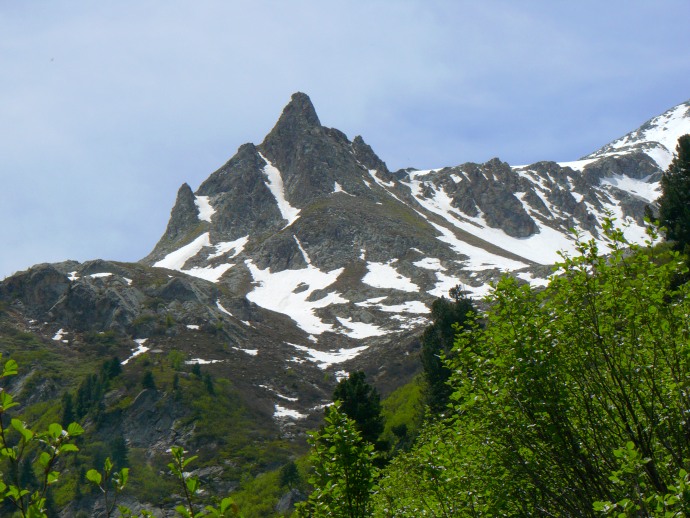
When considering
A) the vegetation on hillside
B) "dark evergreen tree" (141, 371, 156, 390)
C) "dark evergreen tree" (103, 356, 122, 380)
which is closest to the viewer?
the vegetation on hillside

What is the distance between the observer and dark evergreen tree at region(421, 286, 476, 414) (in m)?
52.6

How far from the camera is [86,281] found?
133m

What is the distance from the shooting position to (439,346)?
5894cm

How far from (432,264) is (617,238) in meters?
169

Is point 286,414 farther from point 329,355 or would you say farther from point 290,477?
point 329,355

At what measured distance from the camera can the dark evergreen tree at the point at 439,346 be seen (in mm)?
52594

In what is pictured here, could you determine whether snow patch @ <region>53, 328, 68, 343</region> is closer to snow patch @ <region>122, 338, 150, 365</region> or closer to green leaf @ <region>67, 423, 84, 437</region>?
snow patch @ <region>122, 338, 150, 365</region>

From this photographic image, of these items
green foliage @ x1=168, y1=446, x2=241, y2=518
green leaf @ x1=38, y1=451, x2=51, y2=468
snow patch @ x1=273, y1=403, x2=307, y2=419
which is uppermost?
green leaf @ x1=38, y1=451, x2=51, y2=468

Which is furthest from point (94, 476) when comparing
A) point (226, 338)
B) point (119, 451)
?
point (226, 338)

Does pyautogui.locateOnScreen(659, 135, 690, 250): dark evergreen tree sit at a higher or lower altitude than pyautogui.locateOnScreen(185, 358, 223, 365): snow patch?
lower

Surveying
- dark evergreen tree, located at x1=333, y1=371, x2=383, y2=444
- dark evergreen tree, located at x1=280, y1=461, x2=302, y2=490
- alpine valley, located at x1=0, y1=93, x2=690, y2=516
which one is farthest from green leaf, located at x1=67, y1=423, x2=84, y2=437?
alpine valley, located at x1=0, y1=93, x2=690, y2=516

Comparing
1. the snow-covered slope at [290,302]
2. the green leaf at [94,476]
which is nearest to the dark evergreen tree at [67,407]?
the snow-covered slope at [290,302]


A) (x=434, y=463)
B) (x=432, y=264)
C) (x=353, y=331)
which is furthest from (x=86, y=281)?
(x=434, y=463)

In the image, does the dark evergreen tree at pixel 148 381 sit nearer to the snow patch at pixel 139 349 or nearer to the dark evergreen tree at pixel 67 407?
the dark evergreen tree at pixel 67 407
